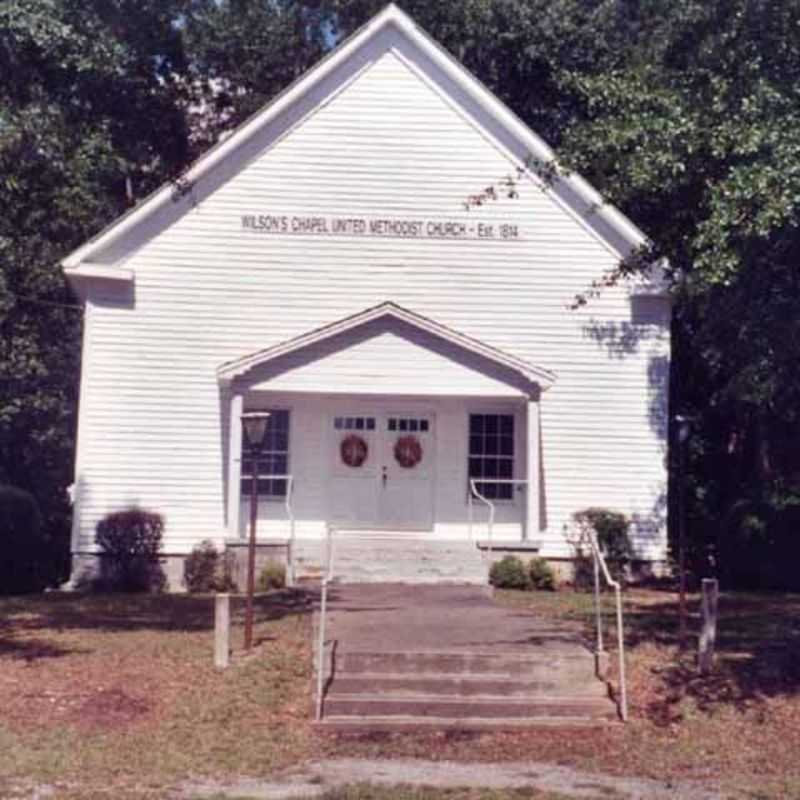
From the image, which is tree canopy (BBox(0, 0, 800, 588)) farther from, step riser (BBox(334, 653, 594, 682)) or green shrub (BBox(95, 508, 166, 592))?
green shrub (BBox(95, 508, 166, 592))

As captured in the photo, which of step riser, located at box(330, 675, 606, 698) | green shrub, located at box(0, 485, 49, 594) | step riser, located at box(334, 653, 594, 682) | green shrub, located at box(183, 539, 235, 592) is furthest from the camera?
green shrub, located at box(0, 485, 49, 594)

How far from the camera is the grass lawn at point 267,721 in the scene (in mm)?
11398

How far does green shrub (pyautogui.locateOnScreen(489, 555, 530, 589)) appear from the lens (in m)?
22.9

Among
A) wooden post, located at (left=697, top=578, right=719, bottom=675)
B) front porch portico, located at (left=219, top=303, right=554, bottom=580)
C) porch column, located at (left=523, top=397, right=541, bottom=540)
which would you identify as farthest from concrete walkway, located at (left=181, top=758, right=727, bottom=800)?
front porch portico, located at (left=219, top=303, right=554, bottom=580)

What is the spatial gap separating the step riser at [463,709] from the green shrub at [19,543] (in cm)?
1291

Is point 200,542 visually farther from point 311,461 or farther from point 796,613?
point 796,613

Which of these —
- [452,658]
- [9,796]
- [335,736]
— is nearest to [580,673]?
[452,658]

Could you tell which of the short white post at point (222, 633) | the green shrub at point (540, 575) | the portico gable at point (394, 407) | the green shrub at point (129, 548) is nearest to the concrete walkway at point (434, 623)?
the short white post at point (222, 633)

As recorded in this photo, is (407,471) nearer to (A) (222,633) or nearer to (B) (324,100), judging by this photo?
(B) (324,100)

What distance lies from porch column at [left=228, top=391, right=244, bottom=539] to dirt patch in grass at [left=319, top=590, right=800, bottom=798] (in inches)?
310

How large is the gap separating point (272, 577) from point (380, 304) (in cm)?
471

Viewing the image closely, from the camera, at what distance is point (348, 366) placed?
2306 cm

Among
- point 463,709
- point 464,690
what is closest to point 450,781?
point 463,709

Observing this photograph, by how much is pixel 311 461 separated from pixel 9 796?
45.5 feet
